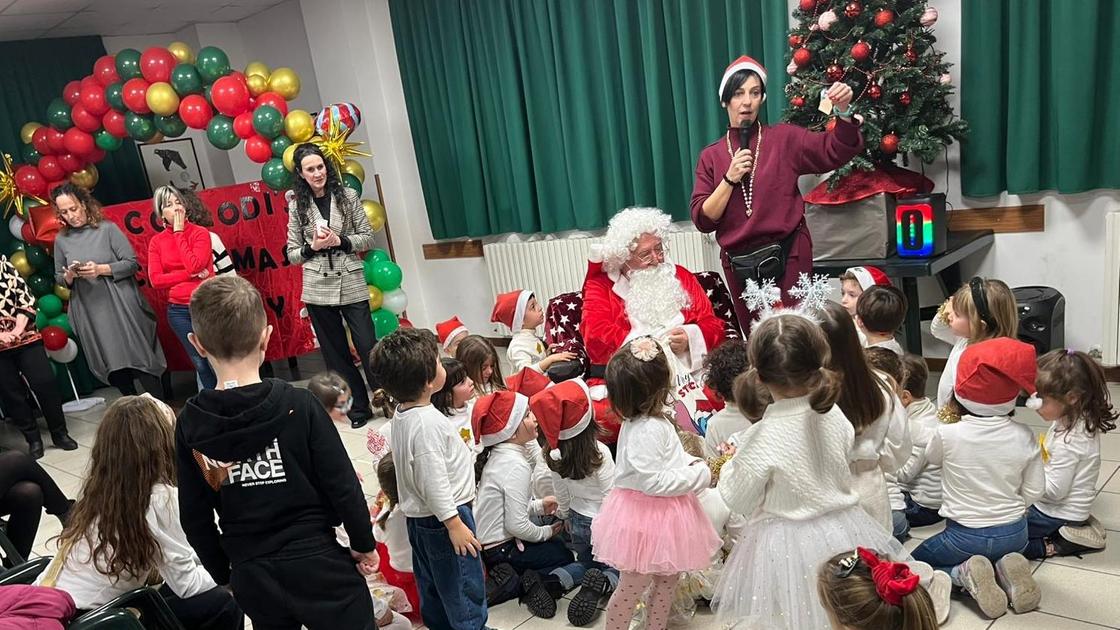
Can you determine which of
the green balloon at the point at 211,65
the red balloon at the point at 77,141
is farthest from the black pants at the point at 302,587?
the red balloon at the point at 77,141

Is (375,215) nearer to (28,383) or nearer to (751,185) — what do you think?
(28,383)

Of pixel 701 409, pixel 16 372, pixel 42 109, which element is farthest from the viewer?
pixel 42 109

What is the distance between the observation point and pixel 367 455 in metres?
4.59

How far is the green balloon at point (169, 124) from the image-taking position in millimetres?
5488

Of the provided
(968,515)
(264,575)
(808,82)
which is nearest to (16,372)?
(264,575)

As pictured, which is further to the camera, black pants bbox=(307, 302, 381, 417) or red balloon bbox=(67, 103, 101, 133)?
red balloon bbox=(67, 103, 101, 133)

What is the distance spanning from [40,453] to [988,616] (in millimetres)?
5286

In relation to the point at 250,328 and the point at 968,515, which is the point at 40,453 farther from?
the point at 968,515

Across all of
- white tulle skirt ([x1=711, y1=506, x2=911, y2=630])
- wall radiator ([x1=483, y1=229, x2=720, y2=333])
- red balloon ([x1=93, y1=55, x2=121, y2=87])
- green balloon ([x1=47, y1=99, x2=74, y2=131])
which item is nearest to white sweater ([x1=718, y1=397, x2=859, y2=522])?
white tulle skirt ([x1=711, y1=506, x2=911, y2=630])

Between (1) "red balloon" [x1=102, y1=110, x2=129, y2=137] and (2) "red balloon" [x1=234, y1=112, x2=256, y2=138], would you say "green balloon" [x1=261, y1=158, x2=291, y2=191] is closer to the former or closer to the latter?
(2) "red balloon" [x1=234, y1=112, x2=256, y2=138]

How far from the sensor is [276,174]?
5.41m

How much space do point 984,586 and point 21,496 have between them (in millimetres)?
3415

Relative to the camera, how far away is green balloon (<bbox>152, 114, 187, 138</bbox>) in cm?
549

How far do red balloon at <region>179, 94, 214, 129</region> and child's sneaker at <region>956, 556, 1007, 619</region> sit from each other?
5.10 metres
